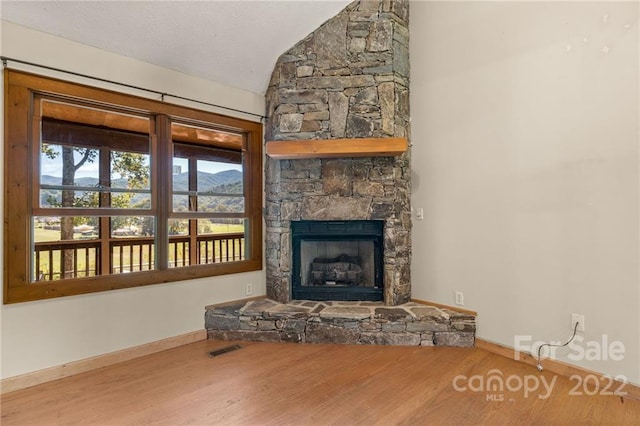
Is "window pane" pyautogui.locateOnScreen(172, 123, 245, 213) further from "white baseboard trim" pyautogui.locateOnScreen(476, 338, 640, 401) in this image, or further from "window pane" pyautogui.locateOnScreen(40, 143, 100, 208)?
"white baseboard trim" pyautogui.locateOnScreen(476, 338, 640, 401)

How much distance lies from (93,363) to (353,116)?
3.12m

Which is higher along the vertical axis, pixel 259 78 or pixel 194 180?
pixel 259 78

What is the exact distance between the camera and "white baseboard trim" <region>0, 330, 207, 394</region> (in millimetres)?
2125

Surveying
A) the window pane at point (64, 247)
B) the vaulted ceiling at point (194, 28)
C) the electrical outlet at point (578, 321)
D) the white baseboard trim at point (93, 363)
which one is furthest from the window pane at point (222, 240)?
the electrical outlet at point (578, 321)

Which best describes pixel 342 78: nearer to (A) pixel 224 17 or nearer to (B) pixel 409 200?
(A) pixel 224 17

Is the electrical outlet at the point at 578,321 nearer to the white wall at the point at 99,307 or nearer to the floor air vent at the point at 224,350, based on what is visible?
the floor air vent at the point at 224,350

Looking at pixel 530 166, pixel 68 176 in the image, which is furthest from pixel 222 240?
pixel 530 166

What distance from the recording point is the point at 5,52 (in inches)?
83.4

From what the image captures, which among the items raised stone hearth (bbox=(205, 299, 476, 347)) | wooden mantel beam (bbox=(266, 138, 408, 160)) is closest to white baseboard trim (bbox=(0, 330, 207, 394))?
raised stone hearth (bbox=(205, 299, 476, 347))

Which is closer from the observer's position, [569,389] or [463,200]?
[569,389]

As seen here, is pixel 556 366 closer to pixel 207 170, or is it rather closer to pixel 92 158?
pixel 207 170

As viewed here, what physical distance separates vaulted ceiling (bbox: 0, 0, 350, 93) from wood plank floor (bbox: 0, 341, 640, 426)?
8.62 feet

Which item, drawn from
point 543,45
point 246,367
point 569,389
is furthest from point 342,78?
point 569,389

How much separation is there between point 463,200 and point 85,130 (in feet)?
11.5
